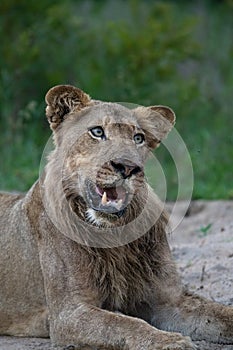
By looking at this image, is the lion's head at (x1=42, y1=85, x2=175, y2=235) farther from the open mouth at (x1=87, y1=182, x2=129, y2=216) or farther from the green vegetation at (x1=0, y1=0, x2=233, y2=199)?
the green vegetation at (x1=0, y1=0, x2=233, y2=199)

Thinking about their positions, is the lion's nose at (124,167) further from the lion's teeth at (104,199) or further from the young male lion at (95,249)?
the lion's teeth at (104,199)

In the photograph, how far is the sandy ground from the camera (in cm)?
500

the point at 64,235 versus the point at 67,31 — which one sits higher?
the point at 67,31

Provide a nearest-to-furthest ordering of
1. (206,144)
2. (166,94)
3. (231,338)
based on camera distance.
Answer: (231,338) → (206,144) → (166,94)

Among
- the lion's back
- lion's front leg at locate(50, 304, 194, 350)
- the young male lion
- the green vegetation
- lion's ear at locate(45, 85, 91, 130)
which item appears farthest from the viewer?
the green vegetation

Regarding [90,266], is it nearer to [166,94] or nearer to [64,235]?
[64,235]

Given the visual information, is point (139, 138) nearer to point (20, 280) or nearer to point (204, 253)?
point (20, 280)

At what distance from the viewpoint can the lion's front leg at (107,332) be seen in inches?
170

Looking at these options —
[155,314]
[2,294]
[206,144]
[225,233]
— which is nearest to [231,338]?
[155,314]

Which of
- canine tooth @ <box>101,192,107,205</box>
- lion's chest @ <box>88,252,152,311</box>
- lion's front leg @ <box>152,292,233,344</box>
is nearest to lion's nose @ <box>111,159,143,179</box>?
canine tooth @ <box>101,192,107,205</box>

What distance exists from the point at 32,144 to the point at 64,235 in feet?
18.0

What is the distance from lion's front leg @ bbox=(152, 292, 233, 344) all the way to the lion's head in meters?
0.52

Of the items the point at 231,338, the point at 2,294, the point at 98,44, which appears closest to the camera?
the point at 231,338

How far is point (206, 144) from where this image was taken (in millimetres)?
10016
